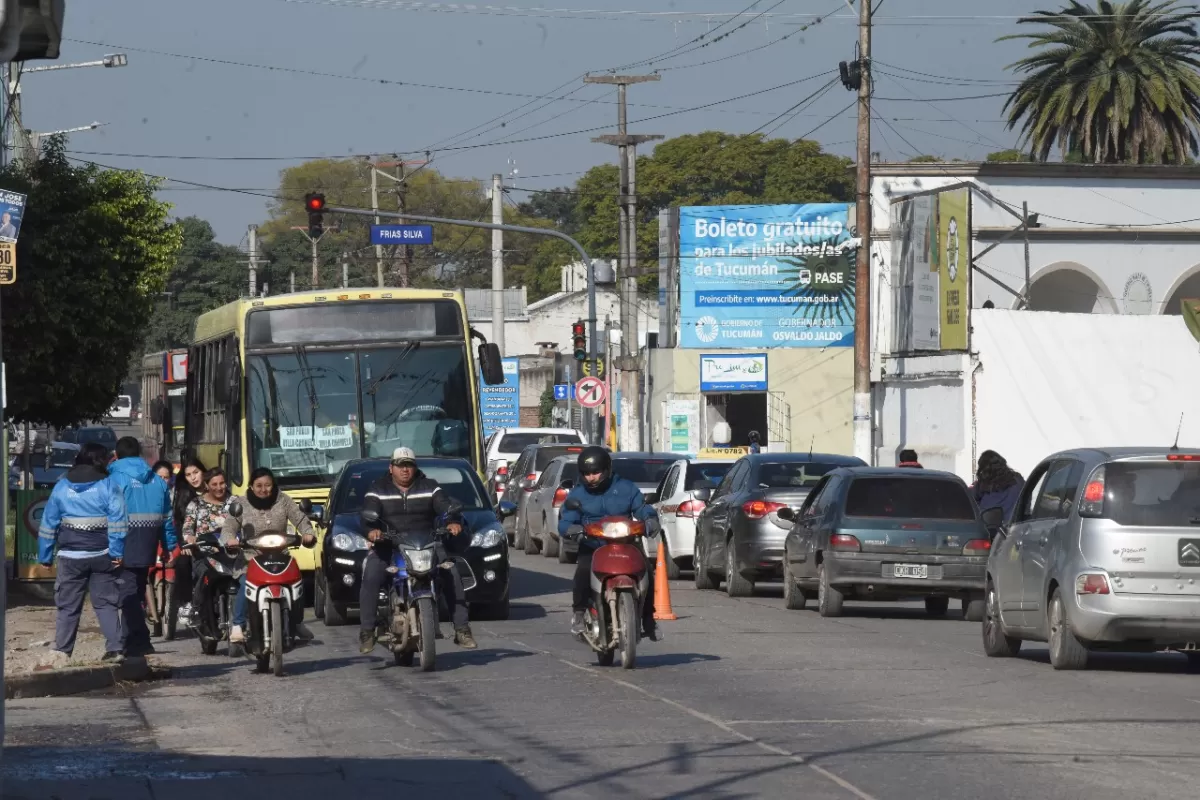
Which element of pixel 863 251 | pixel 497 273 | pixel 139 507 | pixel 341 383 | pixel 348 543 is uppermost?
pixel 497 273

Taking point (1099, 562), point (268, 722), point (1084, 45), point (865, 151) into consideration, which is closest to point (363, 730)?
point (268, 722)

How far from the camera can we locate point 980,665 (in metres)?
14.7

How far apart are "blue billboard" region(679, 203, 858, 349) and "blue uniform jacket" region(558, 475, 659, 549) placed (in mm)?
39678

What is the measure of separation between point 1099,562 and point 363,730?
5.47m

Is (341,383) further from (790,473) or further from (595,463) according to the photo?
(595,463)

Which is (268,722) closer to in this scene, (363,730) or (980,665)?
(363,730)

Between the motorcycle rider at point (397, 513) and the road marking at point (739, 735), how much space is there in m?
1.49

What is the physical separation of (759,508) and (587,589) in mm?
7604

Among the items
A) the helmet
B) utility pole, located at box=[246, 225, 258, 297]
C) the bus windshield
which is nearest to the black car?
the bus windshield

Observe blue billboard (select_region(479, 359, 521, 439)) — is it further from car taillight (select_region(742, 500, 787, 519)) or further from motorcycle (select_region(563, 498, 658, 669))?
motorcycle (select_region(563, 498, 658, 669))

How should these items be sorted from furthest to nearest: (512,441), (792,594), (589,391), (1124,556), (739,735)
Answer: (589,391) < (512,441) < (792,594) < (1124,556) < (739,735)

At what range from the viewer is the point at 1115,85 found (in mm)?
54188

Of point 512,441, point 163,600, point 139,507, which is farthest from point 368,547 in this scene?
point 512,441

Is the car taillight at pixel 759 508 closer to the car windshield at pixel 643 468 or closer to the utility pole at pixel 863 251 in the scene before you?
the car windshield at pixel 643 468
